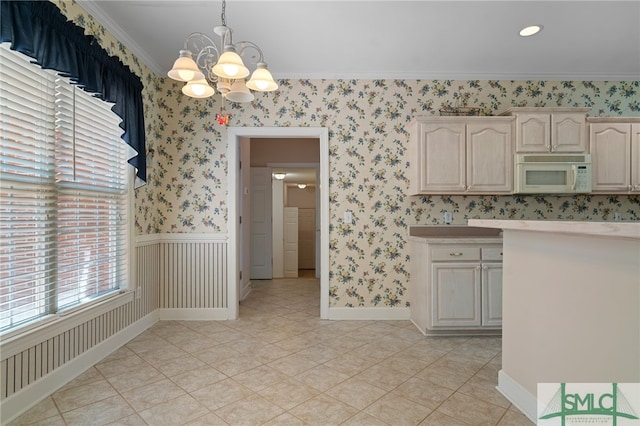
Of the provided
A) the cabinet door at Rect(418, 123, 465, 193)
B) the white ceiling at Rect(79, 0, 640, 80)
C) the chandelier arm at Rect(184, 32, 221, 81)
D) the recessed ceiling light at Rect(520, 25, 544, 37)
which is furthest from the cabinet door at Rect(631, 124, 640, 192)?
the chandelier arm at Rect(184, 32, 221, 81)

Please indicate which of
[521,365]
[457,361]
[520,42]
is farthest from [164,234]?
[520,42]

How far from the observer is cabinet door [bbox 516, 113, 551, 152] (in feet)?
10.5

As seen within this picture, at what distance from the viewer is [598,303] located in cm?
138

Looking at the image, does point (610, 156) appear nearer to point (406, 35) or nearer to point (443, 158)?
point (443, 158)

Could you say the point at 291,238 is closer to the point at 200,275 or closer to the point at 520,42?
the point at 200,275

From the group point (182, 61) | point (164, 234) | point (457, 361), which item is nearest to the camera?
point (182, 61)

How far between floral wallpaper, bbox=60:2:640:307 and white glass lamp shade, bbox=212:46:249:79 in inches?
75.9

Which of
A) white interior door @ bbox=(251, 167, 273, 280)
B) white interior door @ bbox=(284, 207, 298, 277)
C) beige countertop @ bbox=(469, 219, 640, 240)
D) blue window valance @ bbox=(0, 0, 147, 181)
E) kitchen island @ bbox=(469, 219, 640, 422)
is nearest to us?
beige countertop @ bbox=(469, 219, 640, 240)

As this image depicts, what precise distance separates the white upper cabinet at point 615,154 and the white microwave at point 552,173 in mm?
181

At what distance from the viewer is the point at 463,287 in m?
2.99

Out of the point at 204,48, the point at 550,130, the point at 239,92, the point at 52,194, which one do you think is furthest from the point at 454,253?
the point at 52,194

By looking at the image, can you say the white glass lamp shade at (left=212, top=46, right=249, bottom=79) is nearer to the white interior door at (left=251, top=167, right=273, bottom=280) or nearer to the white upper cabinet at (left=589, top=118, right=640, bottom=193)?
the white upper cabinet at (left=589, top=118, right=640, bottom=193)

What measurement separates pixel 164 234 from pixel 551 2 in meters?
4.00

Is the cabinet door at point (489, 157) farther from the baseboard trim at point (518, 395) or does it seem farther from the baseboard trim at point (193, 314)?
the baseboard trim at point (193, 314)
